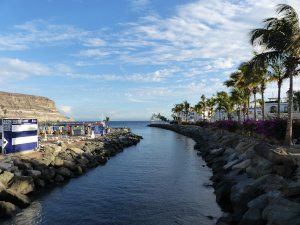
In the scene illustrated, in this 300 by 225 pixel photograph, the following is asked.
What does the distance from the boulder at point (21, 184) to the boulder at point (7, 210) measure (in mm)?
1663

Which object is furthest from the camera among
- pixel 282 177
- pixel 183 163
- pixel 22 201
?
pixel 183 163

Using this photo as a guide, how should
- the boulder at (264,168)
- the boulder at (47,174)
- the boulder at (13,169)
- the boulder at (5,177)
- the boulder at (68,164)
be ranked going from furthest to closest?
the boulder at (68,164)
the boulder at (47,174)
the boulder at (13,169)
the boulder at (5,177)
the boulder at (264,168)

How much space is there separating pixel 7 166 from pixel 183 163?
46.2ft

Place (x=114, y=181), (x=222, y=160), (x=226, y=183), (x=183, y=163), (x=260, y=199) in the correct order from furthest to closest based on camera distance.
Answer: (x=183, y=163) → (x=222, y=160) → (x=114, y=181) → (x=226, y=183) → (x=260, y=199)

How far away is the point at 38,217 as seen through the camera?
359 inches

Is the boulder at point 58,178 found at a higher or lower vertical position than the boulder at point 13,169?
lower

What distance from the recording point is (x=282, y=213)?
6.27 m

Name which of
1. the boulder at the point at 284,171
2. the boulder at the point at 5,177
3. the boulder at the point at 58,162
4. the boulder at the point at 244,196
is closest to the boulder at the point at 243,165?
the boulder at the point at 244,196

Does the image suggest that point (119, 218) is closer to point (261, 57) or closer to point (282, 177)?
point (282, 177)

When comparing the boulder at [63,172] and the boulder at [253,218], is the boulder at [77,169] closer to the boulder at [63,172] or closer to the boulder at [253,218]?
the boulder at [63,172]

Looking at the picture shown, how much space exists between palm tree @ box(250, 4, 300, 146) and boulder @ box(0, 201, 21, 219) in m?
15.0

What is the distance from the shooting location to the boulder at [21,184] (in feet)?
35.4

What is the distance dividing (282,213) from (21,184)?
1117 cm

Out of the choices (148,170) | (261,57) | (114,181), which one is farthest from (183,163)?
(261,57)
